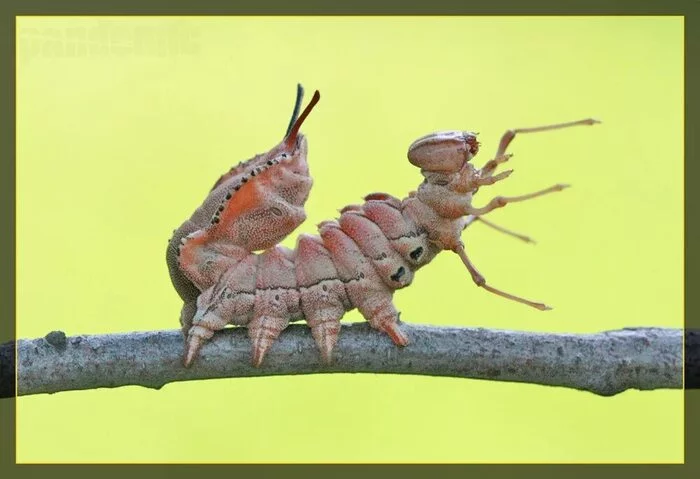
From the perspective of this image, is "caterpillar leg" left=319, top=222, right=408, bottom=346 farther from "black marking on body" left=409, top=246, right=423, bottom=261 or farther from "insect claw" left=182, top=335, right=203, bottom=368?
"insect claw" left=182, top=335, right=203, bottom=368

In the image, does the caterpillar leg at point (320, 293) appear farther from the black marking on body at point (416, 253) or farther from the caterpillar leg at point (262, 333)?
the black marking on body at point (416, 253)

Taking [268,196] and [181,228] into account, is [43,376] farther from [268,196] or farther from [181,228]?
[268,196]

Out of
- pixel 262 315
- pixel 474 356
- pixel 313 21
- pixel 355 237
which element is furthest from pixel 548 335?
pixel 313 21

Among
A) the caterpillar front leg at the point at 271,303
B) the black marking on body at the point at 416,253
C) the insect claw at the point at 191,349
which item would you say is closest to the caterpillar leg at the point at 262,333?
the caterpillar front leg at the point at 271,303

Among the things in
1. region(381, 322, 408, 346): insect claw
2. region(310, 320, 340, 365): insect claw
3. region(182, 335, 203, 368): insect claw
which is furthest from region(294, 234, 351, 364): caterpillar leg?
region(182, 335, 203, 368): insect claw

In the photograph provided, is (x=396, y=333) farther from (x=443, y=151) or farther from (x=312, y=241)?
(x=443, y=151)
